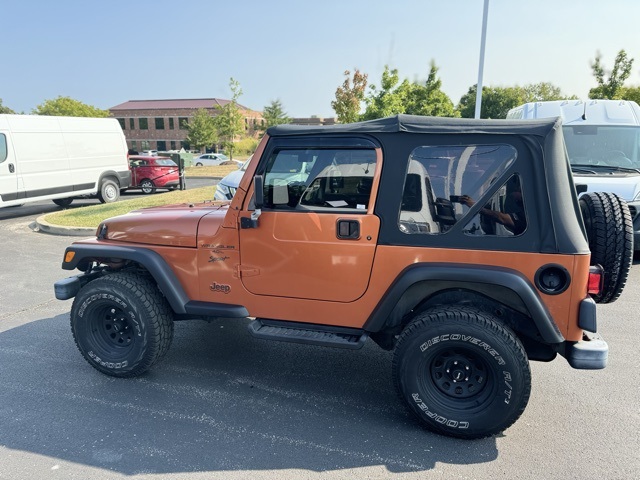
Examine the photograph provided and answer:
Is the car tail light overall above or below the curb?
above

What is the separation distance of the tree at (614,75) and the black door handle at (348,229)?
688 inches

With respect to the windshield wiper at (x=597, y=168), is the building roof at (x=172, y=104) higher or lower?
higher

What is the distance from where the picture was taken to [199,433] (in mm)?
2986

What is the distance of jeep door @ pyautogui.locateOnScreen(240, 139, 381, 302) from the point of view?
308 cm

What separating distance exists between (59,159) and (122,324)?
10443 mm

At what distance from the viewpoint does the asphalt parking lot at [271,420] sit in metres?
2.67

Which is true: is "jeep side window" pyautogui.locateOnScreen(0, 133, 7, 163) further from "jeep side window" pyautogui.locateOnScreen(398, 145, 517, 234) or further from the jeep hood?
"jeep side window" pyautogui.locateOnScreen(398, 145, 517, 234)

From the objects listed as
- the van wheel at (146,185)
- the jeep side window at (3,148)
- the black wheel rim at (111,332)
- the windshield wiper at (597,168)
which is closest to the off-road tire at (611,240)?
the black wheel rim at (111,332)

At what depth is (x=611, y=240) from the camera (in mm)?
2973

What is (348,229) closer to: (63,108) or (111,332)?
(111,332)

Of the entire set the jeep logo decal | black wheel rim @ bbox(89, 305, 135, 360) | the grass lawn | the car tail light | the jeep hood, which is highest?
the jeep hood

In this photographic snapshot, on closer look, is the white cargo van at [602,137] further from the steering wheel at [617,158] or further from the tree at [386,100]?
the tree at [386,100]

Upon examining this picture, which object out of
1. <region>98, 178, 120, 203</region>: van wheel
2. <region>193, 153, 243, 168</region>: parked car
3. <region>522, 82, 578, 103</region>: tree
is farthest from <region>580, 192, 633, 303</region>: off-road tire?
<region>522, 82, 578, 103</region>: tree

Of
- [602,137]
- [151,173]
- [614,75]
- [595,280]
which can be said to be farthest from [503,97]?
[595,280]
